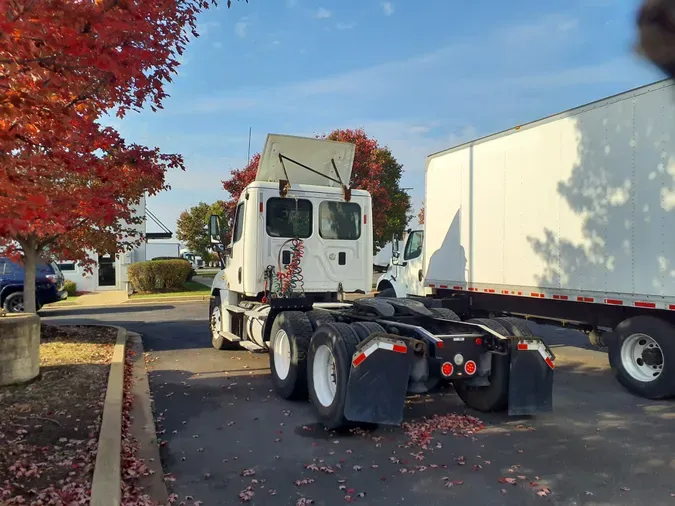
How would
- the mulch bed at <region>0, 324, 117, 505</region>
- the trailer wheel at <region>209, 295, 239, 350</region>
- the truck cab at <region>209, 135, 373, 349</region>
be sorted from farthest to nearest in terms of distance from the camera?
the trailer wheel at <region>209, 295, 239, 350</region>
the truck cab at <region>209, 135, 373, 349</region>
the mulch bed at <region>0, 324, 117, 505</region>

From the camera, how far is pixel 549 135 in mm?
8102

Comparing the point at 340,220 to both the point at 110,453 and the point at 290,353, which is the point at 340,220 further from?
the point at 110,453

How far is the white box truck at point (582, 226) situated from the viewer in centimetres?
675

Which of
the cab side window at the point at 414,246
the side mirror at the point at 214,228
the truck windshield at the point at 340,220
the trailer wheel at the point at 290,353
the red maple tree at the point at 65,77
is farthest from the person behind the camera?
the cab side window at the point at 414,246

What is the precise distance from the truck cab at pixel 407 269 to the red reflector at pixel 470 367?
580cm

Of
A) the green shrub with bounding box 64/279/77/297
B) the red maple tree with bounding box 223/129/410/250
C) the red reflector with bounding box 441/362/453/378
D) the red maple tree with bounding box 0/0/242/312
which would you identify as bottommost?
the red reflector with bounding box 441/362/453/378

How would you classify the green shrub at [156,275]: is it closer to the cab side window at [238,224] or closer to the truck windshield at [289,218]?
the cab side window at [238,224]

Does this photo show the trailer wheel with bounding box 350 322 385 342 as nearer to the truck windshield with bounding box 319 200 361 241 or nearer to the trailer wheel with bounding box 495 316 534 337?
the trailer wheel with bounding box 495 316 534 337

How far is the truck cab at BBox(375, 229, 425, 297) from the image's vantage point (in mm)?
11986

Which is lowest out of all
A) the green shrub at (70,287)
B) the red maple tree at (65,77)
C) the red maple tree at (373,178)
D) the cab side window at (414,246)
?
the green shrub at (70,287)

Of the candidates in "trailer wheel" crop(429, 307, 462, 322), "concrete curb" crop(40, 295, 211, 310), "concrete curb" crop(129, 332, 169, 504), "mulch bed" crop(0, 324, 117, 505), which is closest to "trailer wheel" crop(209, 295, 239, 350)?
"concrete curb" crop(129, 332, 169, 504)

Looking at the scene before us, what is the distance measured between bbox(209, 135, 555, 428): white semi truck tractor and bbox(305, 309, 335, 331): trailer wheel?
0.01m

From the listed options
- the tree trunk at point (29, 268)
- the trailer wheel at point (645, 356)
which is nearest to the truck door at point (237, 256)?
the tree trunk at point (29, 268)

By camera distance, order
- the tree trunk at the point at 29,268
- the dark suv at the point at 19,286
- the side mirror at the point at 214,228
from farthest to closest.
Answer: the dark suv at the point at 19,286 → the tree trunk at the point at 29,268 → the side mirror at the point at 214,228
